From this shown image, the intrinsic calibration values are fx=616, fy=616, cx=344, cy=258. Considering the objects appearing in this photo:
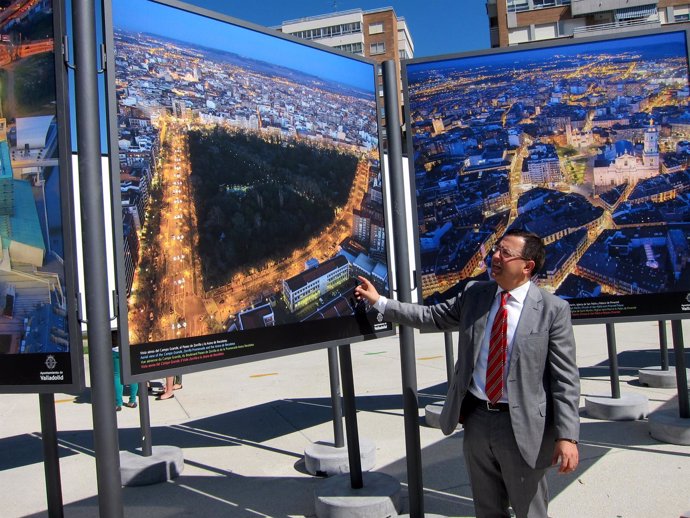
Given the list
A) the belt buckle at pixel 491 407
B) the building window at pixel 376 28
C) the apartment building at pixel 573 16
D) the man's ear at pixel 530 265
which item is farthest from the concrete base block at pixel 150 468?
the building window at pixel 376 28

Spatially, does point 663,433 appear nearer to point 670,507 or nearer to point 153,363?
point 670,507

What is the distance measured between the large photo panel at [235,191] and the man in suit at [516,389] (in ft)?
3.14

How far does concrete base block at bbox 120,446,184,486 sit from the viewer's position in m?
5.11

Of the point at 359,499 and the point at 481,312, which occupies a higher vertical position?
the point at 481,312

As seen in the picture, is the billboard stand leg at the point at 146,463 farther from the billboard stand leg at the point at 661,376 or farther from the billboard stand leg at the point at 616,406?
the billboard stand leg at the point at 661,376

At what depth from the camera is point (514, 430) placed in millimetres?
2852

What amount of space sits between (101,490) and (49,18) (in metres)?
2.09

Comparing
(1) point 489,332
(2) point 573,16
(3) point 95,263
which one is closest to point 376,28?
(2) point 573,16

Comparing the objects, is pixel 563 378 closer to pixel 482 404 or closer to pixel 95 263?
pixel 482 404

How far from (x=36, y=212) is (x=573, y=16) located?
200 feet

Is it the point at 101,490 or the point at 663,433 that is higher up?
the point at 101,490

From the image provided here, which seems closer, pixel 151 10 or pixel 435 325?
pixel 151 10

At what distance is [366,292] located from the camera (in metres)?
3.76

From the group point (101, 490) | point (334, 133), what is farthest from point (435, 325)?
point (101, 490)
